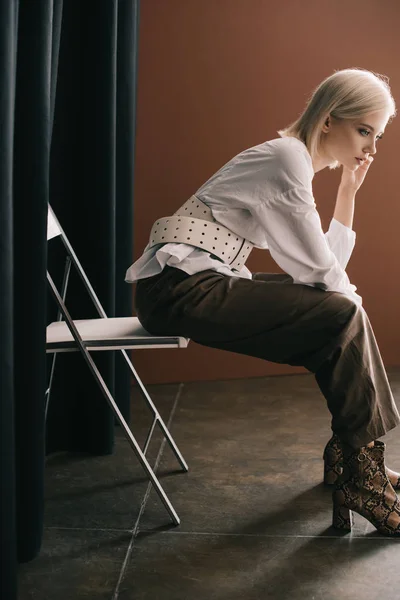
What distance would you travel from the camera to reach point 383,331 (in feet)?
13.3

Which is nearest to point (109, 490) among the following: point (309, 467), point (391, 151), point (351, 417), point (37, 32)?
point (309, 467)

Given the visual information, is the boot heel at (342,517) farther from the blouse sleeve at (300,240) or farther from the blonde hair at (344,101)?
the blonde hair at (344,101)

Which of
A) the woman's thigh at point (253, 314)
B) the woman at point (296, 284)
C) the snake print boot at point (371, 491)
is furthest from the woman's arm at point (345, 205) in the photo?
the snake print boot at point (371, 491)

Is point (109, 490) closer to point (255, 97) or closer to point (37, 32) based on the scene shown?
point (37, 32)

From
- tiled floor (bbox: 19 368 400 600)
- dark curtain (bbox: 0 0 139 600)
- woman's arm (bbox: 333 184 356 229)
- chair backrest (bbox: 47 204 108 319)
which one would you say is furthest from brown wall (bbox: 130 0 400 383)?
woman's arm (bbox: 333 184 356 229)

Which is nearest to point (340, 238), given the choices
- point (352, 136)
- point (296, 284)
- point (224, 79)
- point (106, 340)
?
point (352, 136)

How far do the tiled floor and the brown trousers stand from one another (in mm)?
322

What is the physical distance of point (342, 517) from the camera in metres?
2.21

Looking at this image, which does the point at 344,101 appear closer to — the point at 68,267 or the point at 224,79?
the point at 68,267

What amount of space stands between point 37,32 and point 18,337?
720mm

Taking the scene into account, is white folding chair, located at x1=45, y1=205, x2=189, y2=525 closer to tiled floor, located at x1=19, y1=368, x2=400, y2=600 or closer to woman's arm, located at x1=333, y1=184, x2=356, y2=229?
tiled floor, located at x1=19, y1=368, x2=400, y2=600

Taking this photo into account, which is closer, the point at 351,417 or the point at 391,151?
the point at 351,417

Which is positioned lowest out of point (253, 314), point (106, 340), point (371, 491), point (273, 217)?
point (371, 491)

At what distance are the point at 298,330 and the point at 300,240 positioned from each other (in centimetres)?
25
